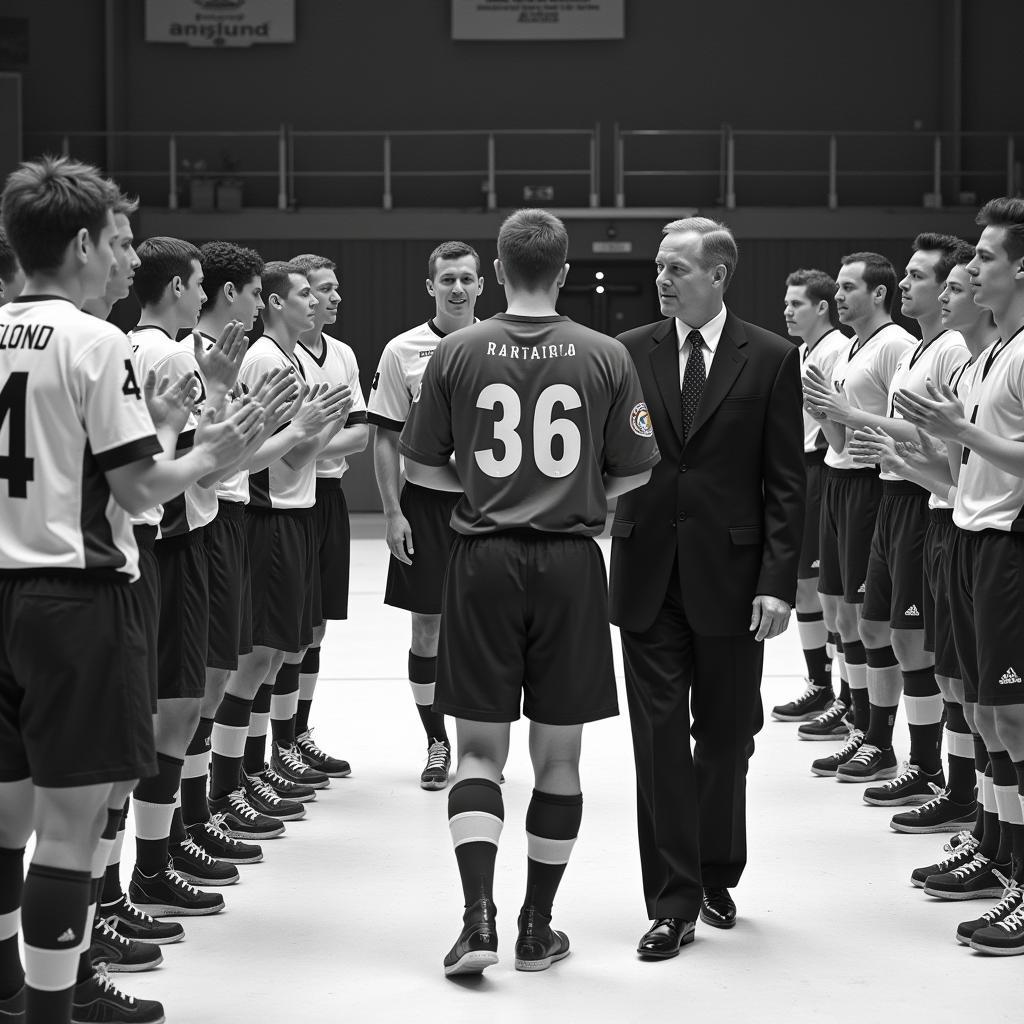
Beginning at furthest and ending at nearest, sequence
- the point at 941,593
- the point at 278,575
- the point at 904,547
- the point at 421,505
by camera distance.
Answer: the point at 421,505 < the point at 904,547 < the point at 278,575 < the point at 941,593

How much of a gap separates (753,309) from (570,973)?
52.3 ft

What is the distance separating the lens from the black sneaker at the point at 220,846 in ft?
14.8

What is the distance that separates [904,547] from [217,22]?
54.0 feet

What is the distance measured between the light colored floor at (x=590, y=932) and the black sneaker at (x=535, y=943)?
0.04 meters

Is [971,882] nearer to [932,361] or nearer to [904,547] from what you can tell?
[904,547]

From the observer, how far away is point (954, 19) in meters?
18.7

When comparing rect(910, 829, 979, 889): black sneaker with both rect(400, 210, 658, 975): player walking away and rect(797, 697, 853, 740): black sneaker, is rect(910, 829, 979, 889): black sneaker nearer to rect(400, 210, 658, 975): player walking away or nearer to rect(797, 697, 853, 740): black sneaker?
rect(400, 210, 658, 975): player walking away

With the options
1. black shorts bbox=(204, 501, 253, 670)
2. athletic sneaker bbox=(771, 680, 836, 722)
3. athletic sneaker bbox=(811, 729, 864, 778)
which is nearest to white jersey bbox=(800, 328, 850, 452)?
athletic sneaker bbox=(771, 680, 836, 722)

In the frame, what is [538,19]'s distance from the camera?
1905 cm

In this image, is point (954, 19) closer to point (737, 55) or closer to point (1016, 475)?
point (737, 55)

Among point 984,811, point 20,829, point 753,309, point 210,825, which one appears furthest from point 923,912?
point 753,309

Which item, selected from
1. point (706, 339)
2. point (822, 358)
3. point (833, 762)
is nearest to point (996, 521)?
point (706, 339)

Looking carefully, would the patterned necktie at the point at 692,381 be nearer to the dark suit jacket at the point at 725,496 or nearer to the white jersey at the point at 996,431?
the dark suit jacket at the point at 725,496

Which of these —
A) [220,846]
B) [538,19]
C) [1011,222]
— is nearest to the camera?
[1011,222]
